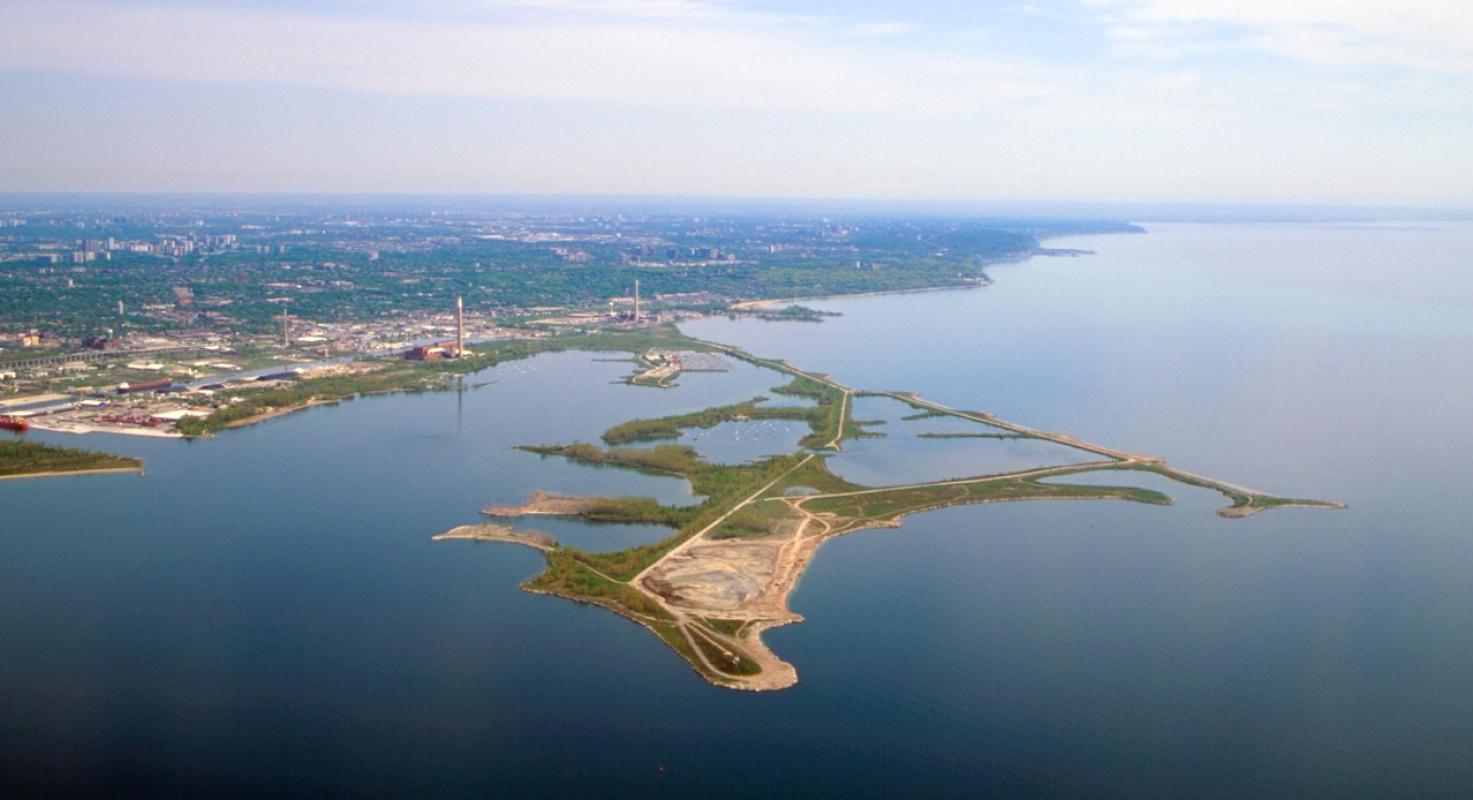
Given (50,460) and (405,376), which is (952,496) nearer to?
(50,460)

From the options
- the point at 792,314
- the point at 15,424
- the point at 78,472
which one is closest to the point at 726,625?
the point at 78,472

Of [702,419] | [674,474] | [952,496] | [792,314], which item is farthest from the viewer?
[792,314]

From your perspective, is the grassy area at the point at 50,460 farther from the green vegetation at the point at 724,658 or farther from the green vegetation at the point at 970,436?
the green vegetation at the point at 970,436

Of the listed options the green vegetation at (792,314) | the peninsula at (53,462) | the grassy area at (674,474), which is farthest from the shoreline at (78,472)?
the green vegetation at (792,314)

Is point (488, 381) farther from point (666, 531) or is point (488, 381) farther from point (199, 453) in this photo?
point (666, 531)

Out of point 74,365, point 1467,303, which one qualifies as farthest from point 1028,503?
point 1467,303

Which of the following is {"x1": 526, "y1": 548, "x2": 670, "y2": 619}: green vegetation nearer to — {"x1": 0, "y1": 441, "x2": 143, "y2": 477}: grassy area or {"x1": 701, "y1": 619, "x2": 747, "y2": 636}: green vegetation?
{"x1": 701, "y1": 619, "x2": 747, "y2": 636}: green vegetation
